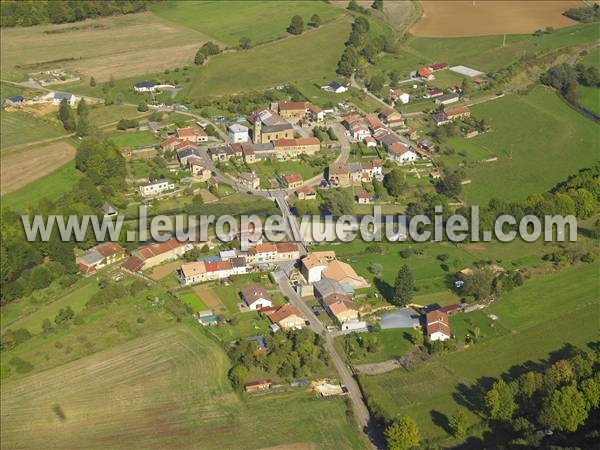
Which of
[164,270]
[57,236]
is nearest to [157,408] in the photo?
[164,270]

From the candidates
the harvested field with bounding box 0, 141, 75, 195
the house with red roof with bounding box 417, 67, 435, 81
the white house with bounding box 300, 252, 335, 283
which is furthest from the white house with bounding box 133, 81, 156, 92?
the white house with bounding box 300, 252, 335, 283

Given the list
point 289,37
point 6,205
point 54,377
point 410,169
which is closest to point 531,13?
point 289,37

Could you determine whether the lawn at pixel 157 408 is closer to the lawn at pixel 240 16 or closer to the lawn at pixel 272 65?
the lawn at pixel 272 65

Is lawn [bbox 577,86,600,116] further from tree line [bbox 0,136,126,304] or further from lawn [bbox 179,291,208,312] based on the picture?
lawn [bbox 179,291,208,312]

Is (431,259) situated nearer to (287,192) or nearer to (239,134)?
(287,192)

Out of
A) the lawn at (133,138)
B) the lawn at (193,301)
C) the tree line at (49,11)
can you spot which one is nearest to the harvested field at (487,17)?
the tree line at (49,11)

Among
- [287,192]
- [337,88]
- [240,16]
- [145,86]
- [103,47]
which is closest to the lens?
[287,192]

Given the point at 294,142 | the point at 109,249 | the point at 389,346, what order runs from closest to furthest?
the point at 389,346 → the point at 109,249 → the point at 294,142

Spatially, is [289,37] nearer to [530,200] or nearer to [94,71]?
[94,71]
